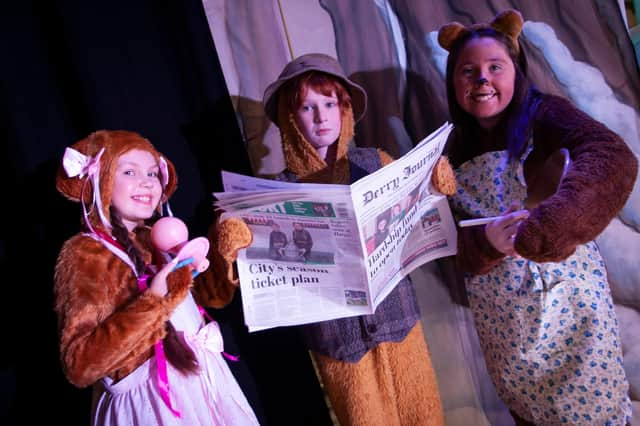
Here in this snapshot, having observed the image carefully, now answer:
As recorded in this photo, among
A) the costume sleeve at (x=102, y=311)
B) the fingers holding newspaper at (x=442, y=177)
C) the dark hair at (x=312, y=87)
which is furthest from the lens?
the dark hair at (x=312, y=87)

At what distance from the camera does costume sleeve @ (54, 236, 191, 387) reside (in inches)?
37.3

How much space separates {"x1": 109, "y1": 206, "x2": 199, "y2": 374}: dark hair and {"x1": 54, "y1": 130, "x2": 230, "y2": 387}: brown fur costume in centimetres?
3

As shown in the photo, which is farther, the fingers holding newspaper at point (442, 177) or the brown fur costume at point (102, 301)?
the fingers holding newspaper at point (442, 177)

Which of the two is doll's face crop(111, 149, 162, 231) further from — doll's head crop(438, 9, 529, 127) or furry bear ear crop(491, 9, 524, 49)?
furry bear ear crop(491, 9, 524, 49)

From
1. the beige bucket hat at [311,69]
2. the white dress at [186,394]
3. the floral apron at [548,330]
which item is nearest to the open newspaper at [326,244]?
the white dress at [186,394]

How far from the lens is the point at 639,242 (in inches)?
56.7

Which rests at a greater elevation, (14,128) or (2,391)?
(14,128)

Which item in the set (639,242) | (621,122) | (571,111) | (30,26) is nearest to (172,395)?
Result: (30,26)

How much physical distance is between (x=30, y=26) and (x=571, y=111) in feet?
5.01

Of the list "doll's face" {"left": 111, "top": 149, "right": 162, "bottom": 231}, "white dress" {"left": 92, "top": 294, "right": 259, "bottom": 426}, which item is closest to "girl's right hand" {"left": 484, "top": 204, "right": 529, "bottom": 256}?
"white dress" {"left": 92, "top": 294, "right": 259, "bottom": 426}

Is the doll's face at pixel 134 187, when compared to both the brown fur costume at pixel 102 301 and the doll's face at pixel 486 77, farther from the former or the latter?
the doll's face at pixel 486 77

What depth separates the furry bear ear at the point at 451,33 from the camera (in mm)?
1338

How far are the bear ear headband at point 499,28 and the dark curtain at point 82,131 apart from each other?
715 mm

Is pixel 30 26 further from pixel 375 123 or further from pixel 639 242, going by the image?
pixel 639 242
